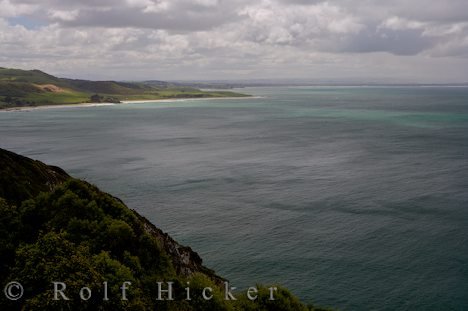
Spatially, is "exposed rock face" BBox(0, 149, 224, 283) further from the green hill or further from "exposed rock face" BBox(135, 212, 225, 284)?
the green hill

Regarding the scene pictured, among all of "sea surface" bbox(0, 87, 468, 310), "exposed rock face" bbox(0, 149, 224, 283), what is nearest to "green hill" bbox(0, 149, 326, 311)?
"exposed rock face" bbox(0, 149, 224, 283)

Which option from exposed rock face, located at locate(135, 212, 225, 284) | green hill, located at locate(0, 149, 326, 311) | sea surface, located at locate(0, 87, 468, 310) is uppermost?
green hill, located at locate(0, 149, 326, 311)

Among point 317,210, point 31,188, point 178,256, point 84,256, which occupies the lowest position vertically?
point 317,210

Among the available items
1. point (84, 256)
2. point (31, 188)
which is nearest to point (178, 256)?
point (84, 256)

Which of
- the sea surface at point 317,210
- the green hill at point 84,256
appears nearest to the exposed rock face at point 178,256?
the green hill at point 84,256

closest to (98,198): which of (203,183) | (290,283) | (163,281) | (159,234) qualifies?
(159,234)

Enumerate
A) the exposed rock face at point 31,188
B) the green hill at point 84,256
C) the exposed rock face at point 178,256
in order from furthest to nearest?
the exposed rock face at point 31,188 < the exposed rock face at point 178,256 < the green hill at point 84,256

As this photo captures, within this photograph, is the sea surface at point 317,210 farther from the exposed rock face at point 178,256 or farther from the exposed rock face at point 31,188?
the exposed rock face at point 31,188

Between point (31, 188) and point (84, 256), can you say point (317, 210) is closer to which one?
point (31, 188)

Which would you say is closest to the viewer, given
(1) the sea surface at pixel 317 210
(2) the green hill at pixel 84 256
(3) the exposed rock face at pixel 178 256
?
(2) the green hill at pixel 84 256
